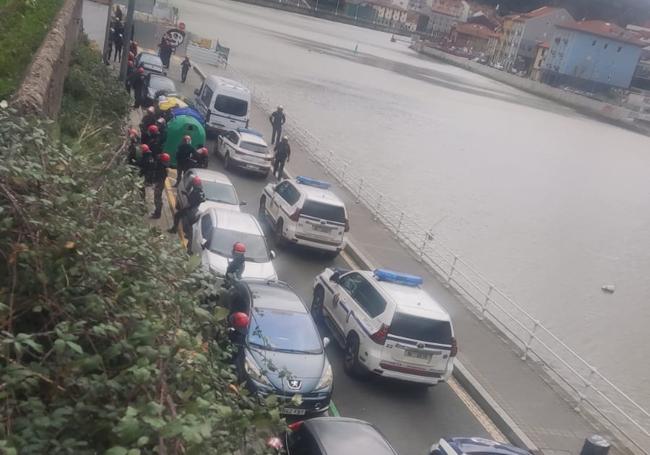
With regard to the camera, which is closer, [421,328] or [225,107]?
[421,328]

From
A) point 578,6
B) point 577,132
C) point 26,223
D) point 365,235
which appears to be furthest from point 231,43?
point 578,6

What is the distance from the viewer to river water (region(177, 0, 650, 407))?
23.2 meters

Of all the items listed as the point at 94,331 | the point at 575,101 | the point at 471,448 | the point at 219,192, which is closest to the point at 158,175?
the point at 219,192

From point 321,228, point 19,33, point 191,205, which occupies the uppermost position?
point 19,33

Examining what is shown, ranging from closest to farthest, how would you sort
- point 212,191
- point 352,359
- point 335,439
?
point 335,439, point 352,359, point 212,191

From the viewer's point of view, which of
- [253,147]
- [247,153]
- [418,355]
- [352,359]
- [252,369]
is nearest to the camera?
[252,369]

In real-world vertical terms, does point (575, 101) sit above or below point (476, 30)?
below

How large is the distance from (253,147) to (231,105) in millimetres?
3883

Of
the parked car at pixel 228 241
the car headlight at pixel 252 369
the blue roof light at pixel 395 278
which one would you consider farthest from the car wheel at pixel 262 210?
the car headlight at pixel 252 369

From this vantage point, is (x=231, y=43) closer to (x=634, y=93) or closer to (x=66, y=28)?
(x=66, y=28)

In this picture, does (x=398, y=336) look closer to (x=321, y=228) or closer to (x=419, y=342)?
(x=419, y=342)

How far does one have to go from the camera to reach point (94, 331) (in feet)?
13.1

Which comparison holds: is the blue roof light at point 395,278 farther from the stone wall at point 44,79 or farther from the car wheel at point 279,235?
the stone wall at point 44,79

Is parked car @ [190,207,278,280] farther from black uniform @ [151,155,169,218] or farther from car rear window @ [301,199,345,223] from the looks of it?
car rear window @ [301,199,345,223]
